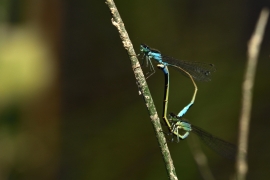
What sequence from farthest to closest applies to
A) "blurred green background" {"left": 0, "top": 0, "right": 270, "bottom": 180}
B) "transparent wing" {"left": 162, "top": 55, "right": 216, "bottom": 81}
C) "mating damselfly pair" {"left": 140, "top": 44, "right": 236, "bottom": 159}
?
1. "blurred green background" {"left": 0, "top": 0, "right": 270, "bottom": 180}
2. "transparent wing" {"left": 162, "top": 55, "right": 216, "bottom": 81}
3. "mating damselfly pair" {"left": 140, "top": 44, "right": 236, "bottom": 159}

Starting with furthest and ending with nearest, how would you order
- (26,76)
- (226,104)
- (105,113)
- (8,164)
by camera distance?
(105,113) < (226,104) < (8,164) < (26,76)

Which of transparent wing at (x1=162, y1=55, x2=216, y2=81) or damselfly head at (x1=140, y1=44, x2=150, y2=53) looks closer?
damselfly head at (x1=140, y1=44, x2=150, y2=53)

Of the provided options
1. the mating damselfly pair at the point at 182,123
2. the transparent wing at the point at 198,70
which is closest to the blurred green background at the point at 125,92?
the transparent wing at the point at 198,70

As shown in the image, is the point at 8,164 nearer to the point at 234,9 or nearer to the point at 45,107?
the point at 45,107

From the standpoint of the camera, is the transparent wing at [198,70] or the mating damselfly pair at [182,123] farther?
the transparent wing at [198,70]

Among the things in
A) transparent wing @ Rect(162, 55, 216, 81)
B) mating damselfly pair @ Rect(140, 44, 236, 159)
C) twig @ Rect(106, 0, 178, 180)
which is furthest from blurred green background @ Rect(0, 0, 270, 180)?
twig @ Rect(106, 0, 178, 180)

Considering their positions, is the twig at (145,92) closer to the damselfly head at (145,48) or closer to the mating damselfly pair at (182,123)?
the mating damselfly pair at (182,123)

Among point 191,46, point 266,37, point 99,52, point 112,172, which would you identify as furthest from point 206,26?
point 112,172

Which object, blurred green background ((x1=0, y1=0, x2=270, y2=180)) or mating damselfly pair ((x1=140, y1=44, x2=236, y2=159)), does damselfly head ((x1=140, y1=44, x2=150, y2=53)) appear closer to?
mating damselfly pair ((x1=140, y1=44, x2=236, y2=159))
